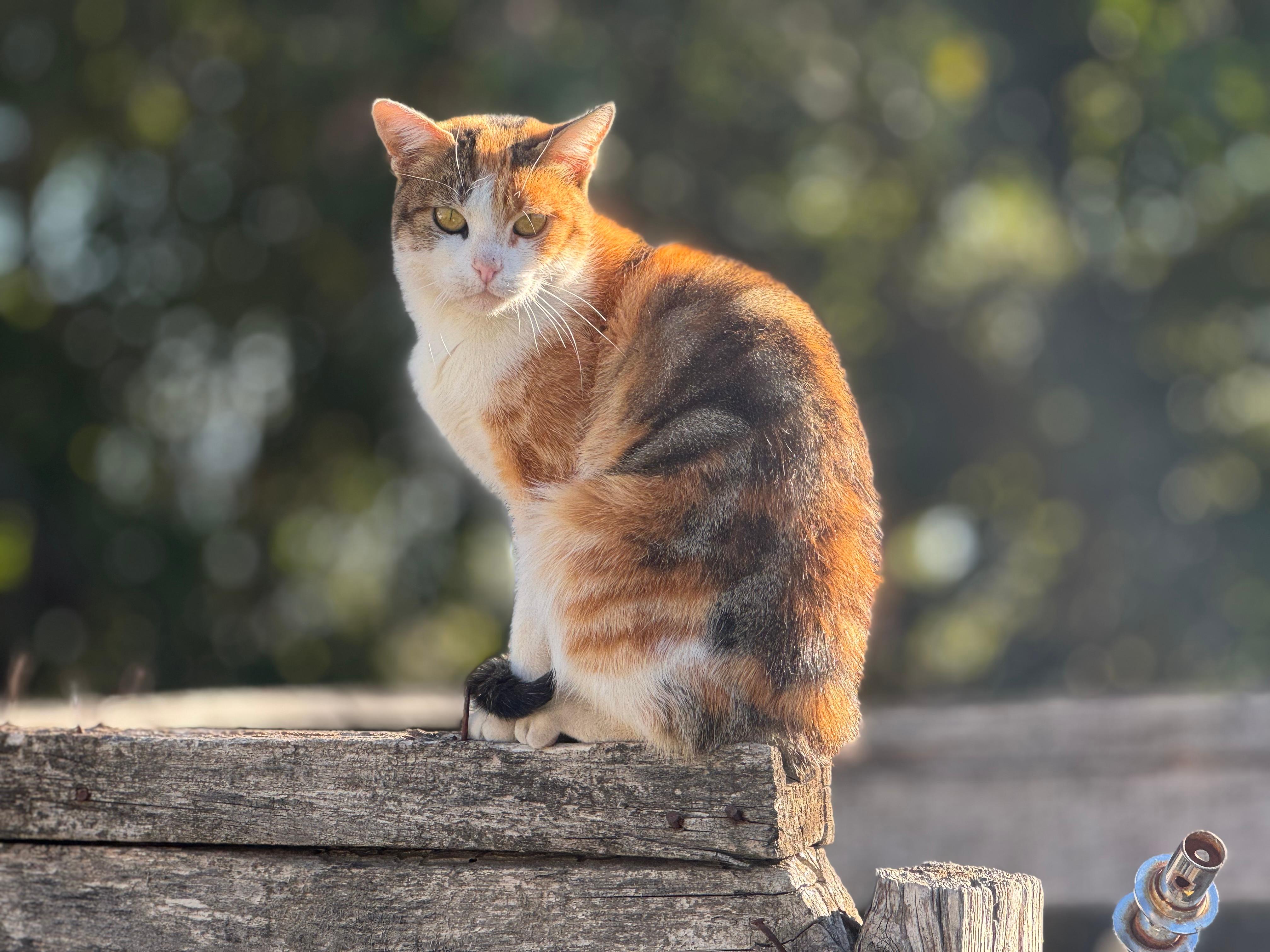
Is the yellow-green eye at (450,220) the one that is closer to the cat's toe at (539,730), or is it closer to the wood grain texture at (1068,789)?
the cat's toe at (539,730)

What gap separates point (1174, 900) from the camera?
5.72 ft

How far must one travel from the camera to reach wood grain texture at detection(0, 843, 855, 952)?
171cm

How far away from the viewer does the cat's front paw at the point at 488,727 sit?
74.3 inches

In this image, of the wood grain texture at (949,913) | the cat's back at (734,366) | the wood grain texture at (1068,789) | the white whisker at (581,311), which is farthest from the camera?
the wood grain texture at (1068,789)

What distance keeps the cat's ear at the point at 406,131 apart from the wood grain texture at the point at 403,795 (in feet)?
4.02

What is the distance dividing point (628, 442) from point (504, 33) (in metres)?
5.29

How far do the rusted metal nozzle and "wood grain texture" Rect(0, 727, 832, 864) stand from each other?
1.59ft

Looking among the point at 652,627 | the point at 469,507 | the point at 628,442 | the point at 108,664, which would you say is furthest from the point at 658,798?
the point at 108,664

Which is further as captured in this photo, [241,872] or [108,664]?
[108,664]

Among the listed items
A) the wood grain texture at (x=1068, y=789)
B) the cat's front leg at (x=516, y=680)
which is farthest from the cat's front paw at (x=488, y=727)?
the wood grain texture at (x=1068, y=789)

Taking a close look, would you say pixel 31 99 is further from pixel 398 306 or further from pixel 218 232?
pixel 398 306

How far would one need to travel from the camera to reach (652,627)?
1897mm

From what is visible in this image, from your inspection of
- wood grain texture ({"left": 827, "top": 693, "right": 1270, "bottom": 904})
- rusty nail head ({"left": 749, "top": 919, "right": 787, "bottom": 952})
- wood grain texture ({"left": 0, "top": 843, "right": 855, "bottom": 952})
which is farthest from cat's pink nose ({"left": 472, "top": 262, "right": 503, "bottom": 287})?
wood grain texture ({"left": 827, "top": 693, "right": 1270, "bottom": 904})

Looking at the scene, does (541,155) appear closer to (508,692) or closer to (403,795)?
(508,692)
